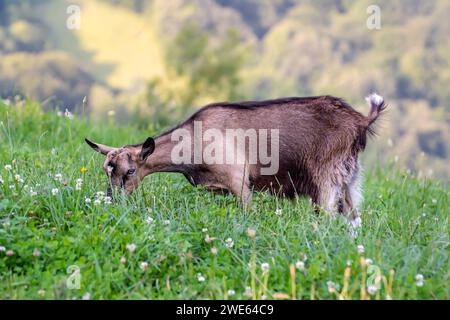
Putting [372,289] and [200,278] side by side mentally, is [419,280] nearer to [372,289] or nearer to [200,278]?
[372,289]

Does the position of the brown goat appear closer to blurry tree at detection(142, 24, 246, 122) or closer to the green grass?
the green grass

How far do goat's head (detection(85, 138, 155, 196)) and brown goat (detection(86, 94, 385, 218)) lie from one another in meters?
0.02

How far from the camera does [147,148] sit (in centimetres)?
671

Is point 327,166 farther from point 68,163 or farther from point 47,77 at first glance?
point 47,77

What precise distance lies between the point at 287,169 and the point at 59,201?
229 centimetres

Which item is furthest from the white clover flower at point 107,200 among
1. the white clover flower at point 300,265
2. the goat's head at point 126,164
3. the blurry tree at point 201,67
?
the blurry tree at point 201,67

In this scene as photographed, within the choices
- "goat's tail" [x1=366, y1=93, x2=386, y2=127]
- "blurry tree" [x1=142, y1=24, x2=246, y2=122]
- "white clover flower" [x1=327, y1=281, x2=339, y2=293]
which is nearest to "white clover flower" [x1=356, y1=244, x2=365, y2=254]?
"white clover flower" [x1=327, y1=281, x2=339, y2=293]

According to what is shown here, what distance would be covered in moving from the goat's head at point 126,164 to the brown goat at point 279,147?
16 millimetres

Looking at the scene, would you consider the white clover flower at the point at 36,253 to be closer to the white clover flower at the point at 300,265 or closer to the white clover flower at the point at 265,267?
the white clover flower at the point at 265,267

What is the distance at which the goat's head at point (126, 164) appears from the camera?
6621 millimetres

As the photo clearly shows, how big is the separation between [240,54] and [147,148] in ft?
51.9

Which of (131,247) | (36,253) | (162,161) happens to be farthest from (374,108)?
(36,253)

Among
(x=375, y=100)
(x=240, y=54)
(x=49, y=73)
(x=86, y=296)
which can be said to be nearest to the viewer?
(x=86, y=296)

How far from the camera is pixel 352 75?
928 inches
